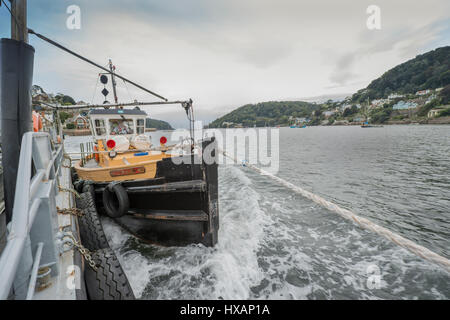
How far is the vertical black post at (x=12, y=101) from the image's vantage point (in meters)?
2.43

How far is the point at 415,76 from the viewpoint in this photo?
412ft

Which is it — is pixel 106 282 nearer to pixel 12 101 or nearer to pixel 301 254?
pixel 12 101

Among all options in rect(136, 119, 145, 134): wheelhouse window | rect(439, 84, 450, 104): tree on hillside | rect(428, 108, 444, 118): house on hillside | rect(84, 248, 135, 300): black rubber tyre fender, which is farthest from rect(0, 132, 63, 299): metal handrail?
rect(439, 84, 450, 104): tree on hillside

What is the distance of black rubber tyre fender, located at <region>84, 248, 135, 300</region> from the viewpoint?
7.40 feet

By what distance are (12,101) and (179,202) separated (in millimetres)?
3015

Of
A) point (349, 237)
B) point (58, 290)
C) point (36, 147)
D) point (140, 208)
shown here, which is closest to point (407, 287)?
point (349, 237)

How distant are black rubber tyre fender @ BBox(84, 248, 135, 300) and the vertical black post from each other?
126cm

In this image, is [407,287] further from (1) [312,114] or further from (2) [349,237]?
(1) [312,114]

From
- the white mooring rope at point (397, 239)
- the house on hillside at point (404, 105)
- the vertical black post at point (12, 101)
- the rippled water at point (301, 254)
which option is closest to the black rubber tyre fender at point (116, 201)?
the rippled water at point (301, 254)

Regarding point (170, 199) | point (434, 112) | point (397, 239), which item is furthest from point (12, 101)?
point (434, 112)

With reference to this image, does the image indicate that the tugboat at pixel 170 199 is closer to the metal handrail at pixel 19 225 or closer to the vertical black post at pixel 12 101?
the vertical black post at pixel 12 101

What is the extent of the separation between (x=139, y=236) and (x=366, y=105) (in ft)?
544

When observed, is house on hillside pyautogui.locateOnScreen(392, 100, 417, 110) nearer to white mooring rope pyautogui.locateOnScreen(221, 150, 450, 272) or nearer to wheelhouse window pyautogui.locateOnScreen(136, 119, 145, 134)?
white mooring rope pyautogui.locateOnScreen(221, 150, 450, 272)

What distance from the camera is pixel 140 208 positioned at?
15.1 ft
